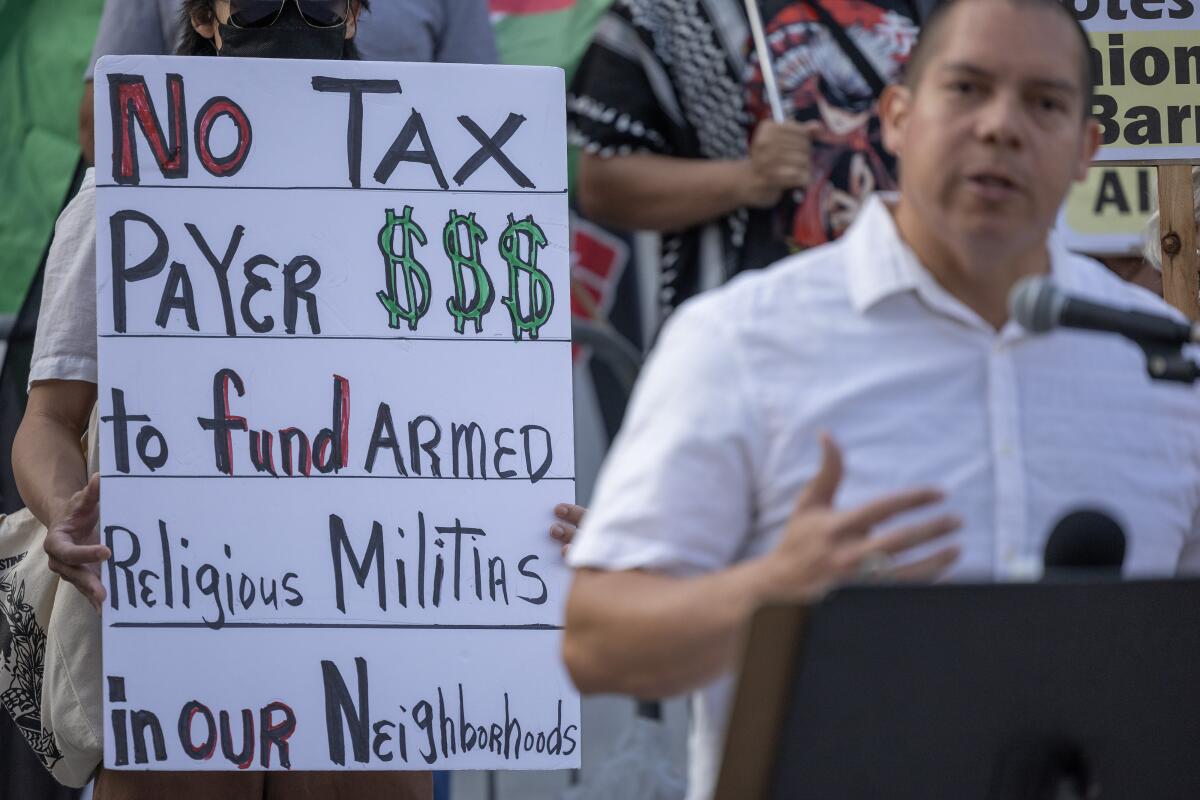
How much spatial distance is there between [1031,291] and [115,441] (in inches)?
68.4

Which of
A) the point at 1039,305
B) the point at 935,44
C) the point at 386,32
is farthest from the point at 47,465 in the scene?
the point at 1039,305

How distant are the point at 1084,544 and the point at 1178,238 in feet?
5.58

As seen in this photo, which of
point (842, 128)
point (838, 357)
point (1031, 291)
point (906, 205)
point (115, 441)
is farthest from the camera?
point (842, 128)

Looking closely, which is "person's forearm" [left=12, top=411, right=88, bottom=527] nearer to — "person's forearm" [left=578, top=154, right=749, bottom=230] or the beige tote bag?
the beige tote bag

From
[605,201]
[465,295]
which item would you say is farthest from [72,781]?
[605,201]

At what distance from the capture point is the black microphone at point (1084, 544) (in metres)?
1.88

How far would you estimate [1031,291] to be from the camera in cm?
189

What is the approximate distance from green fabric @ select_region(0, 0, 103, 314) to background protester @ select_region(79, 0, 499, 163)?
602 millimetres

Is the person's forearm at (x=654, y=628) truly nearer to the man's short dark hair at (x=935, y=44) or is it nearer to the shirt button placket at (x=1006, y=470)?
the shirt button placket at (x=1006, y=470)

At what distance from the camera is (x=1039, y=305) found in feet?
6.19

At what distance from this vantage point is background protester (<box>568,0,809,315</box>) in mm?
3693

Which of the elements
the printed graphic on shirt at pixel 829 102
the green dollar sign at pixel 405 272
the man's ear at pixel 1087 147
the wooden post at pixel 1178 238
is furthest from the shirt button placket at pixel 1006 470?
the printed graphic on shirt at pixel 829 102

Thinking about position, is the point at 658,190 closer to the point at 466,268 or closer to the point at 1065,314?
the point at 466,268

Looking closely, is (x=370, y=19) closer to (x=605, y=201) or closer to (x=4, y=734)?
(x=605, y=201)
